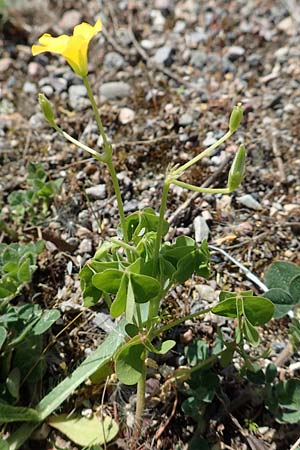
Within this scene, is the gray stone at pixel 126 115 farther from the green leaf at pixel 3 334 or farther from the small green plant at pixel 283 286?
the green leaf at pixel 3 334

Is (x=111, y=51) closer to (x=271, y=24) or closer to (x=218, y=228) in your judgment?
(x=271, y=24)

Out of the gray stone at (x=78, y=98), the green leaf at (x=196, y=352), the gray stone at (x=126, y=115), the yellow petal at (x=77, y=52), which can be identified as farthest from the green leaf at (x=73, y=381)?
the gray stone at (x=78, y=98)

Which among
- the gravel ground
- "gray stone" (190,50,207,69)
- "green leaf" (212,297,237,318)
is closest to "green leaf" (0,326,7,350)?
the gravel ground

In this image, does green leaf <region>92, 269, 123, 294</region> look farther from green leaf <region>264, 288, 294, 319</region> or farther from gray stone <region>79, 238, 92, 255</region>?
gray stone <region>79, 238, 92, 255</region>

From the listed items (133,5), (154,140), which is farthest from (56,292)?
(133,5)

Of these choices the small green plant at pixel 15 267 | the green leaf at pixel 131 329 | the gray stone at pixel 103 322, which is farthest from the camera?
the gray stone at pixel 103 322

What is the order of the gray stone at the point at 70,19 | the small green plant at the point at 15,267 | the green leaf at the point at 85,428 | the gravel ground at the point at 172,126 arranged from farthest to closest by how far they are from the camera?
the gray stone at the point at 70,19
the gravel ground at the point at 172,126
the small green plant at the point at 15,267
the green leaf at the point at 85,428

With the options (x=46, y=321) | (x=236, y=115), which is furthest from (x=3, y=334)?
(x=236, y=115)
